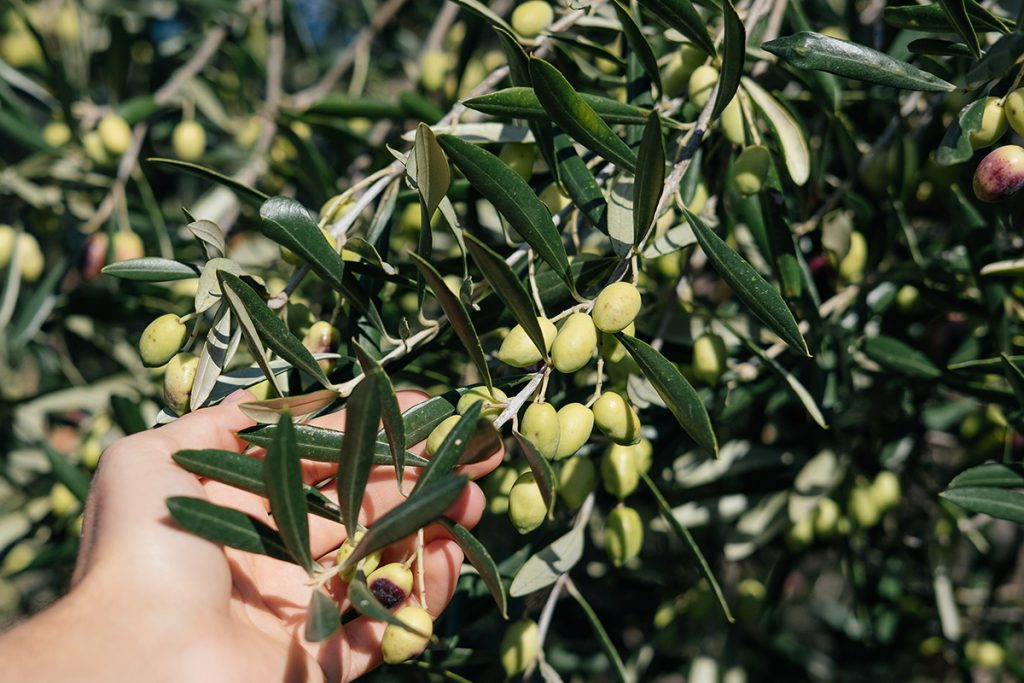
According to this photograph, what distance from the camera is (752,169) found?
41.9 inches

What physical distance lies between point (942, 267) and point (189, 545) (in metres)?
1.12

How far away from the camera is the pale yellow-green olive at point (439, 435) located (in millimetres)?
863

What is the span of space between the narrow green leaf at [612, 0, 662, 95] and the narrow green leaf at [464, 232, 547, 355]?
35 cm

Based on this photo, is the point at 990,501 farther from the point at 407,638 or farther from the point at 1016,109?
the point at 407,638

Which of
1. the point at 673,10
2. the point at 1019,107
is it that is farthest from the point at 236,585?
the point at 1019,107

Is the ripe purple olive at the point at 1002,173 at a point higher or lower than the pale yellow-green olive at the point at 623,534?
higher

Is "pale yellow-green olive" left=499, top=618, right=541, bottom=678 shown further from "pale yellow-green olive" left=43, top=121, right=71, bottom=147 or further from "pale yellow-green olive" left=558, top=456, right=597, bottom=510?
"pale yellow-green olive" left=43, top=121, right=71, bottom=147

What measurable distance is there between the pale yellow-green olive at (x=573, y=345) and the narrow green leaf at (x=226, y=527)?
333 mm

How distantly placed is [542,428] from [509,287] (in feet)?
0.48

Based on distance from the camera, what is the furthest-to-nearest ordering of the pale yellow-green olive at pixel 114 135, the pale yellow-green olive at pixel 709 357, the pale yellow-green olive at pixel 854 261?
the pale yellow-green olive at pixel 114 135 < the pale yellow-green olive at pixel 854 261 < the pale yellow-green olive at pixel 709 357

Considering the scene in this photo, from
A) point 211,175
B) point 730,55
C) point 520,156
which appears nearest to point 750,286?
point 730,55

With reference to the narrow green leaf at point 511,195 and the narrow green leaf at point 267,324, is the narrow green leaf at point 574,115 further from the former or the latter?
the narrow green leaf at point 267,324

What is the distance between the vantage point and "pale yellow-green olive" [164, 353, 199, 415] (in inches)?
40.0

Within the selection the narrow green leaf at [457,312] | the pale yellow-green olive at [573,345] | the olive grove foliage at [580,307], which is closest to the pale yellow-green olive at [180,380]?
the olive grove foliage at [580,307]
